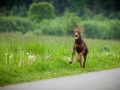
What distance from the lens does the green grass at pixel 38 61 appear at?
11.5 meters

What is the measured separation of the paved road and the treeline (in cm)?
4594

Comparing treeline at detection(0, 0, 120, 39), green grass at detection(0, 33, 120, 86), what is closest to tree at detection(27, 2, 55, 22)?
treeline at detection(0, 0, 120, 39)

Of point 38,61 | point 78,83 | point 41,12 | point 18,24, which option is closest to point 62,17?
point 41,12

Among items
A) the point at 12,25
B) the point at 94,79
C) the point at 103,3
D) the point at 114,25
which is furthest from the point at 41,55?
the point at 103,3

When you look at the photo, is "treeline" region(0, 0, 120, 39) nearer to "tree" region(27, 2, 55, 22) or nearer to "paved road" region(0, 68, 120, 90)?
"tree" region(27, 2, 55, 22)

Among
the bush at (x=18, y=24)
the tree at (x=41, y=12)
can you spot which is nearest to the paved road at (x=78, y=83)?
the bush at (x=18, y=24)

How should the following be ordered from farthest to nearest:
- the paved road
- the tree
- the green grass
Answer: the tree
the green grass
the paved road

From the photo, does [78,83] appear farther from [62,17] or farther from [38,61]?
[62,17]

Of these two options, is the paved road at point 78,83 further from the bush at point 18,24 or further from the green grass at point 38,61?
the bush at point 18,24

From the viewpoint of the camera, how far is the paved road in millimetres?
9820

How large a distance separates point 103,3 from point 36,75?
87132 millimetres

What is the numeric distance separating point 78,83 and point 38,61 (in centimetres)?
303

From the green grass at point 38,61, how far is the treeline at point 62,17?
4158 centimetres

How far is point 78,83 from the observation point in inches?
423
